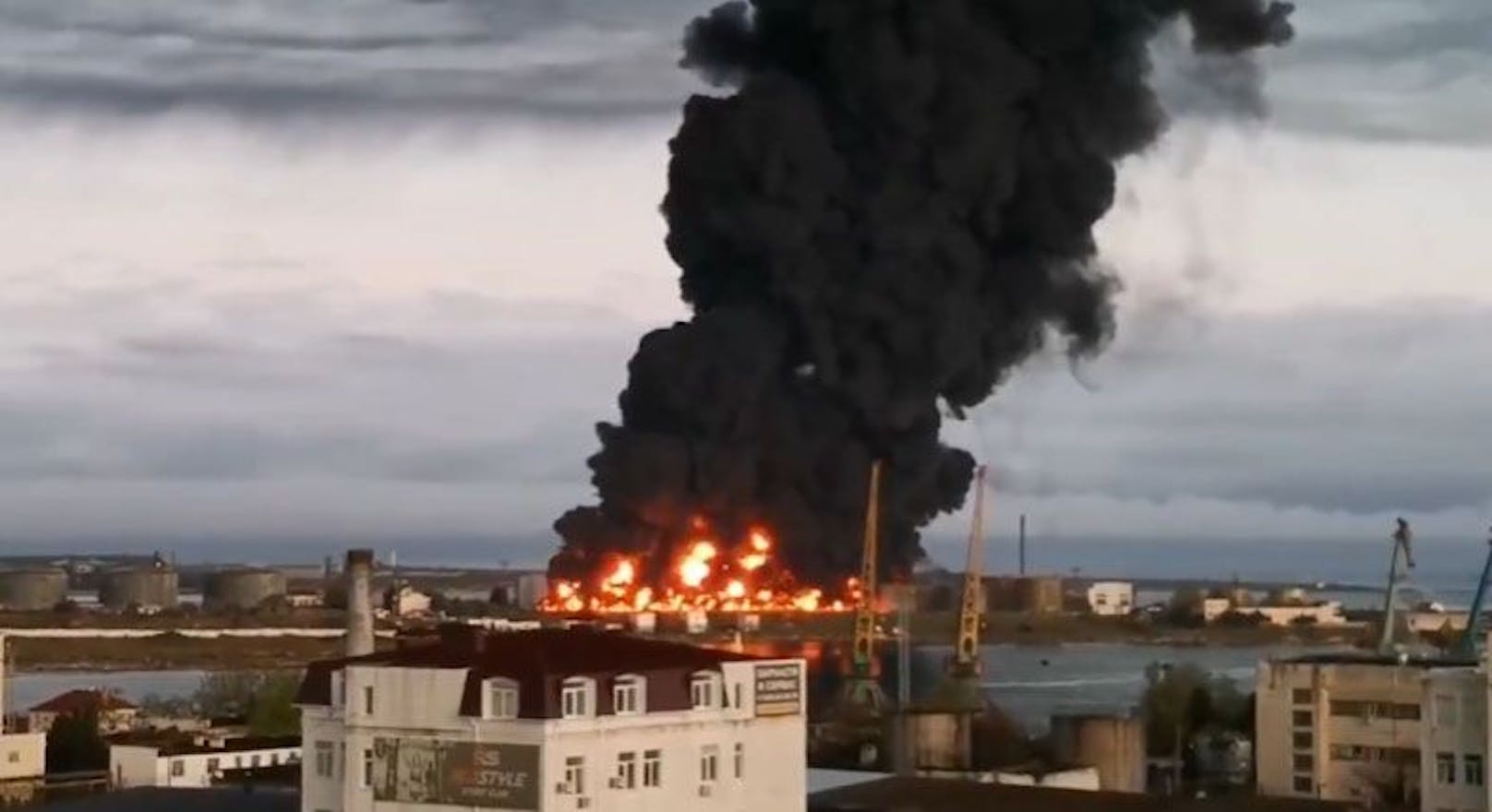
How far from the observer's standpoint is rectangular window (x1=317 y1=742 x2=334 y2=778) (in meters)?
32.0

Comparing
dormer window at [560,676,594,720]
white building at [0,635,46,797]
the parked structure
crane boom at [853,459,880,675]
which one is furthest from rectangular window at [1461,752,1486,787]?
crane boom at [853,459,880,675]

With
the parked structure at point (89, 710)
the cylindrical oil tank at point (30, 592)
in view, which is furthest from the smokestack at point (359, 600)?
the cylindrical oil tank at point (30, 592)

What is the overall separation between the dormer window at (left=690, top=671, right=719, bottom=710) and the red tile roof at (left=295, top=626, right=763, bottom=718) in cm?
8

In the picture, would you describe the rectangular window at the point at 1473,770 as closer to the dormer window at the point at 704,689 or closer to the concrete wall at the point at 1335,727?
the concrete wall at the point at 1335,727

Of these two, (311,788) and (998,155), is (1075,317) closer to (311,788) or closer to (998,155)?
(998,155)

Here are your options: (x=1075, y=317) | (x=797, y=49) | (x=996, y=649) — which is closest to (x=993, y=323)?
(x=1075, y=317)

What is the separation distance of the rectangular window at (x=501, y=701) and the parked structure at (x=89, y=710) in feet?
110

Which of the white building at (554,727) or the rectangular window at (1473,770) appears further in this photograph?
the rectangular window at (1473,770)

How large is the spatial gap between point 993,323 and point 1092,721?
4093cm

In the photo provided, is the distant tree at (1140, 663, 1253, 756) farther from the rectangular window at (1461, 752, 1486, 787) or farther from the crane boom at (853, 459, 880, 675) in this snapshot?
the rectangular window at (1461, 752, 1486, 787)

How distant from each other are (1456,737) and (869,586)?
5209cm

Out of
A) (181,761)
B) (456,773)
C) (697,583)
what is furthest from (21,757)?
(697,583)

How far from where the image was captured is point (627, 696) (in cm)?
3041

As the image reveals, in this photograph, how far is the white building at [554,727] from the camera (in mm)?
29578
